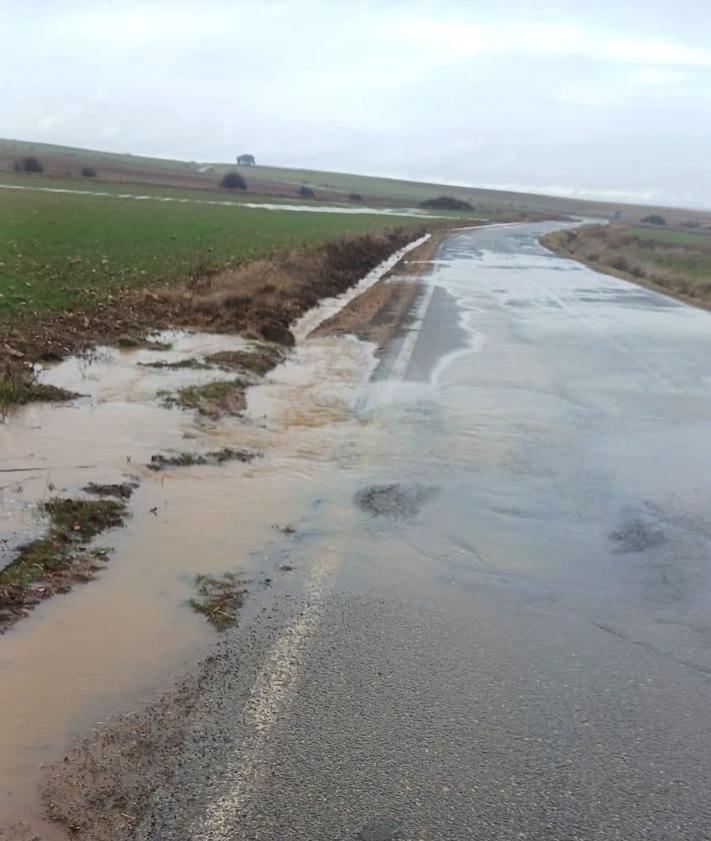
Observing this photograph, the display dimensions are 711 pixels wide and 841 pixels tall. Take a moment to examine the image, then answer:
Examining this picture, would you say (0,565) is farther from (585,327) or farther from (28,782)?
(585,327)

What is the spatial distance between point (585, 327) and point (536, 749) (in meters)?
17.4

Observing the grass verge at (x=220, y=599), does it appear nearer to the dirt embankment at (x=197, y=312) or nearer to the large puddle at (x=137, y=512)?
the large puddle at (x=137, y=512)

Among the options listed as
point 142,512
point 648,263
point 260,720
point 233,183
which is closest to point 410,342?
point 142,512

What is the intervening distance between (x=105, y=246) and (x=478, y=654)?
27.0m

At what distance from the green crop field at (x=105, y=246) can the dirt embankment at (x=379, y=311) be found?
4569mm

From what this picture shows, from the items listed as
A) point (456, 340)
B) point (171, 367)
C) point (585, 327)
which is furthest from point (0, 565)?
point (585, 327)

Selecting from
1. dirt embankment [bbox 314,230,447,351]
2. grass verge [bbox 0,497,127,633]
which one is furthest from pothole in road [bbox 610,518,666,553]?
dirt embankment [bbox 314,230,447,351]

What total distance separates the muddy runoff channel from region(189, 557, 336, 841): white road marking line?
40 cm

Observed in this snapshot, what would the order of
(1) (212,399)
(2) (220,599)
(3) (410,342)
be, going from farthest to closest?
(3) (410,342) < (1) (212,399) < (2) (220,599)

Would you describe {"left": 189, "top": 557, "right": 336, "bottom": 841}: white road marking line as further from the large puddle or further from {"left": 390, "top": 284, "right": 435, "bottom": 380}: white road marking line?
{"left": 390, "top": 284, "right": 435, "bottom": 380}: white road marking line

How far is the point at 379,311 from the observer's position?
70.6 feet

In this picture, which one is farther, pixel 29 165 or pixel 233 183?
pixel 233 183

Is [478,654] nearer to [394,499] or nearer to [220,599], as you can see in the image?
[220,599]

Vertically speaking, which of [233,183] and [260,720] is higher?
[233,183]
